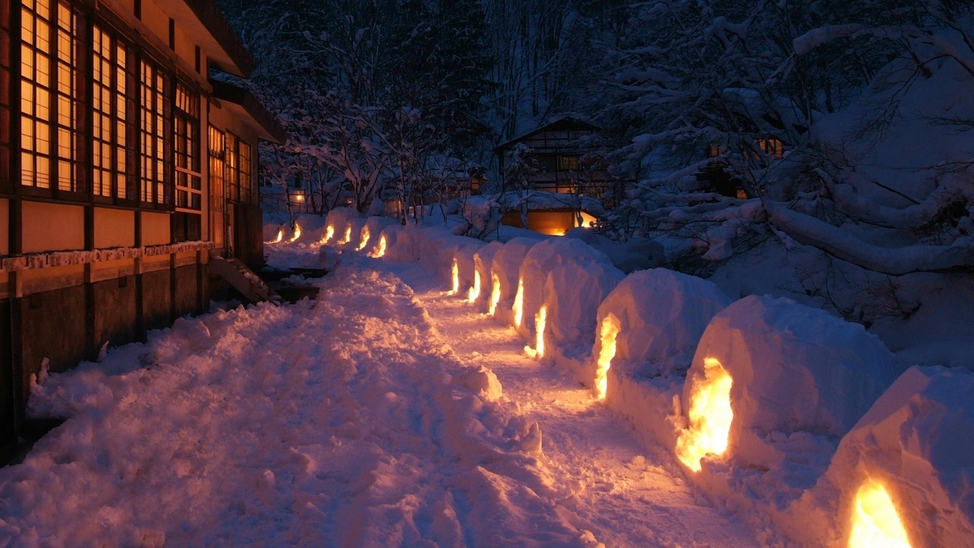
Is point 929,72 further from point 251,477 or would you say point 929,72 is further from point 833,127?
point 251,477

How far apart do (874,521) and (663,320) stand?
155 inches

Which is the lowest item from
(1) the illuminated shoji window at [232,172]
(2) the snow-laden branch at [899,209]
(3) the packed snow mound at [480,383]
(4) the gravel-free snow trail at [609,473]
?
(4) the gravel-free snow trail at [609,473]

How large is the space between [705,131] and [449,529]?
14860 mm

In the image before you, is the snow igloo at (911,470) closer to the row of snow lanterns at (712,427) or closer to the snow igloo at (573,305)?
the row of snow lanterns at (712,427)

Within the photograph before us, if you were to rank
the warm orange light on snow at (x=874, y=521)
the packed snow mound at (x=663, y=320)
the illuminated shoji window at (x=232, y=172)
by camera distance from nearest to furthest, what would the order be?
the warm orange light on snow at (x=874, y=521), the packed snow mound at (x=663, y=320), the illuminated shoji window at (x=232, y=172)

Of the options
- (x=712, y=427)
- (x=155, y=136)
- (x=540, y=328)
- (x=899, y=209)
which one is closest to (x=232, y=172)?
(x=155, y=136)

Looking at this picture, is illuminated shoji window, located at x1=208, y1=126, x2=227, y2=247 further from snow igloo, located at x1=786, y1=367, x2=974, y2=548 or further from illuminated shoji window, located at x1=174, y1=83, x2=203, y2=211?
snow igloo, located at x1=786, y1=367, x2=974, y2=548

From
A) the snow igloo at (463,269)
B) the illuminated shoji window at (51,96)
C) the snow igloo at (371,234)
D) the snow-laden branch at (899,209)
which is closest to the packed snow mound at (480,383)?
the illuminated shoji window at (51,96)

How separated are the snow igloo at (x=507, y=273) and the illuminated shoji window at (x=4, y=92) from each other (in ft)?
29.8

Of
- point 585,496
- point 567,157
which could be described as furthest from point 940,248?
point 567,157

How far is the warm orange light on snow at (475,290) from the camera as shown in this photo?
53.3 ft

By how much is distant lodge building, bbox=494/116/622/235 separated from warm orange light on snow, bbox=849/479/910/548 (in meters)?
32.4

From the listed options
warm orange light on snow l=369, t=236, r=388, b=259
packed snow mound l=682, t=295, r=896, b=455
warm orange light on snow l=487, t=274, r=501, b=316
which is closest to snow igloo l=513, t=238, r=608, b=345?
warm orange light on snow l=487, t=274, r=501, b=316

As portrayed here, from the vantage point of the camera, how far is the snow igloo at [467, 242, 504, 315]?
1462cm
